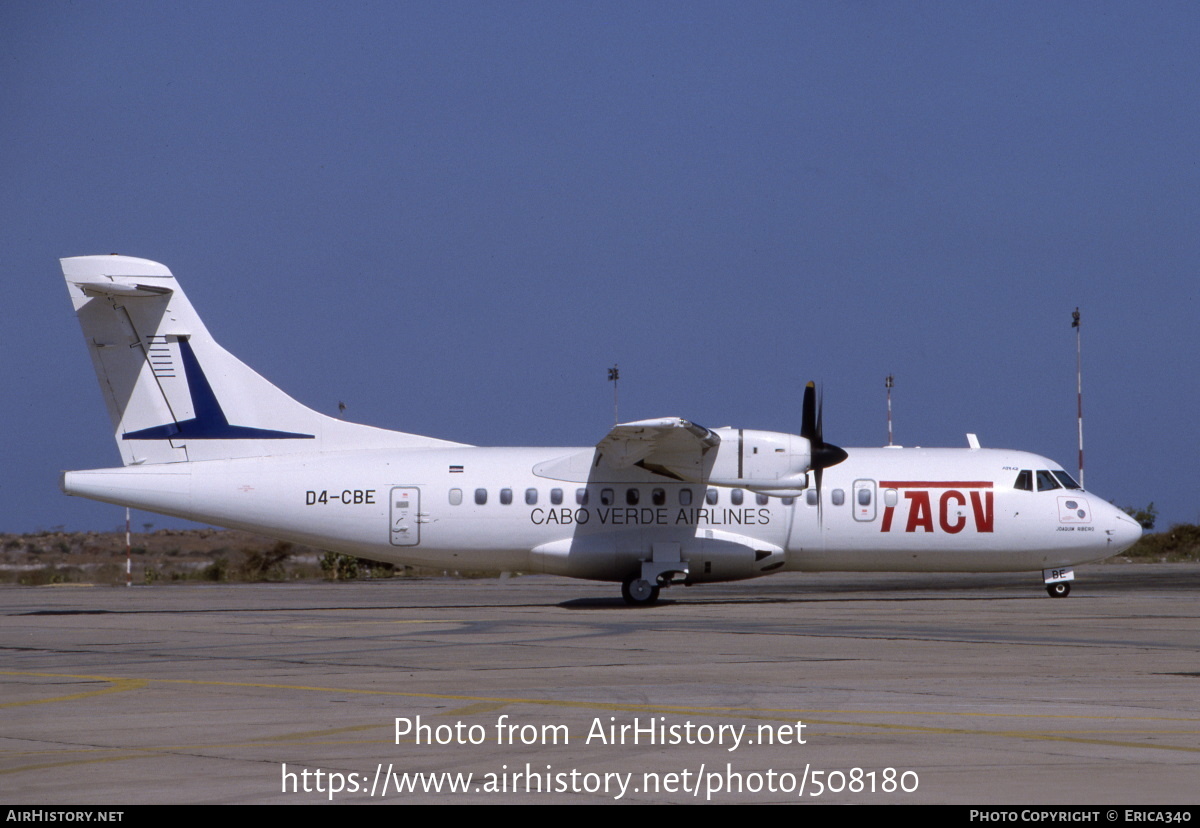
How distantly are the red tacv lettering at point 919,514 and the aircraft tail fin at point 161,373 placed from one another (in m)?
13.1

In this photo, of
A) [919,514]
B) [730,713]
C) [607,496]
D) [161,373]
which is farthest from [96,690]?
[919,514]

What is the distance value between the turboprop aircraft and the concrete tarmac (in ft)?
8.00

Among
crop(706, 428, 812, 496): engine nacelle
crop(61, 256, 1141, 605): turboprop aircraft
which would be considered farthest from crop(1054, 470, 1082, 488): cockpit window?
crop(706, 428, 812, 496): engine nacelle

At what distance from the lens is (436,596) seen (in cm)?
3109

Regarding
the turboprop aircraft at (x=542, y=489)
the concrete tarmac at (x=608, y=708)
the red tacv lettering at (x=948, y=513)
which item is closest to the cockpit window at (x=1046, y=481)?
the turboprop aircraft at (x=542, y=489)

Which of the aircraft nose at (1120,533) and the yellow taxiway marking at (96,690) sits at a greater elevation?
the aircraft nose at (1120,533)

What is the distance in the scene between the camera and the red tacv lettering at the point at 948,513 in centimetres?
2602

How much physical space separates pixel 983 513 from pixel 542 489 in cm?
908

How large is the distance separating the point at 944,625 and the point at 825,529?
5.72 m

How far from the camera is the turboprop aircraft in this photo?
24.6 metres

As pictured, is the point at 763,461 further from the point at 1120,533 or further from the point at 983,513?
the point at 1120,533

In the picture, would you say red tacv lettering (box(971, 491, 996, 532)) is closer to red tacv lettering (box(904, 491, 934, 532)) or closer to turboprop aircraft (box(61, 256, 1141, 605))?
turboprop aircraft (box(61, 256, 1141, 605))

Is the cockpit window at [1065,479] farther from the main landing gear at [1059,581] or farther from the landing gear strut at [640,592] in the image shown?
the landing gear strut at [640,592]
